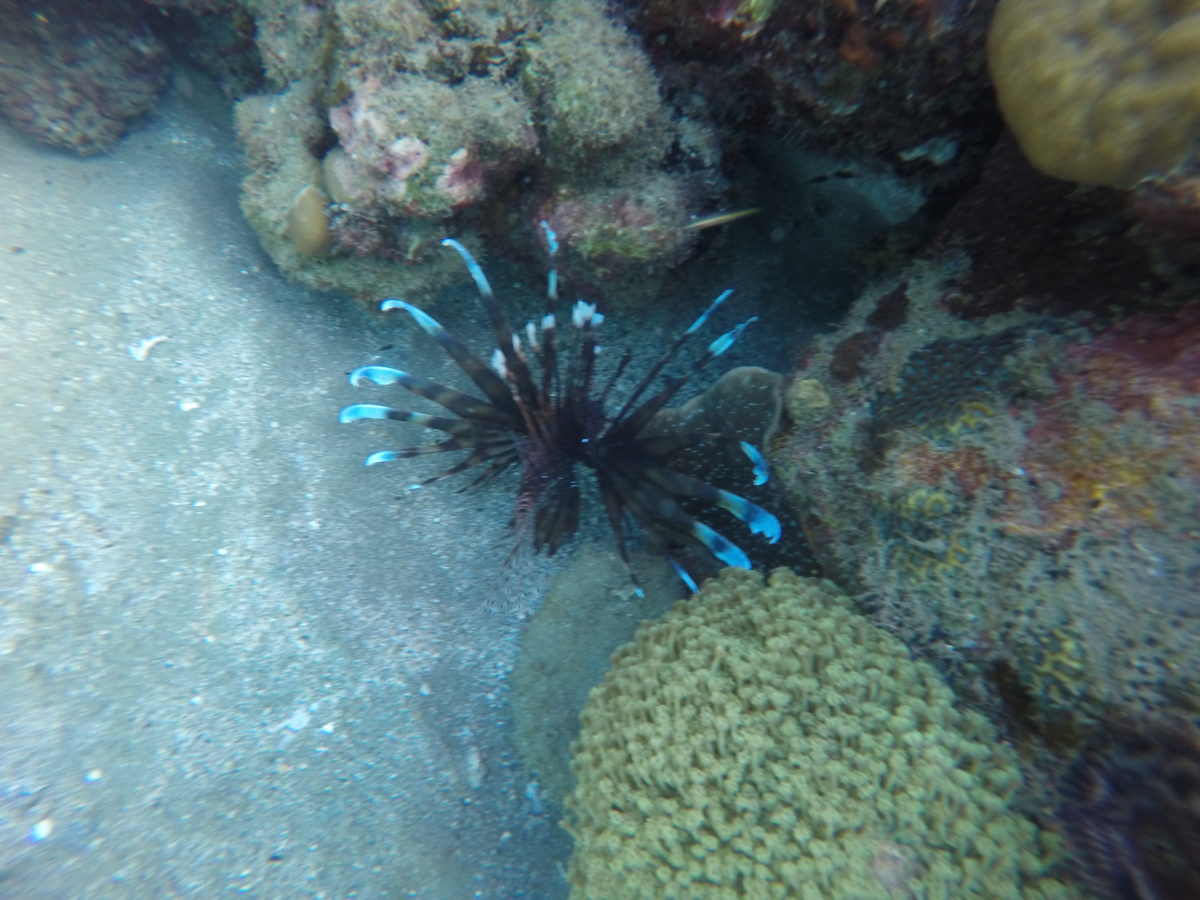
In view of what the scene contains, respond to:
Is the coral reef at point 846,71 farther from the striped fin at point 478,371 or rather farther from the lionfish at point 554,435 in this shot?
the striped fin at point 478,371

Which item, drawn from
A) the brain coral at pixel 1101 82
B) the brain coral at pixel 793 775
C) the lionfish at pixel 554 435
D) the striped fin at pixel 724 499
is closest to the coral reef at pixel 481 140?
the lionfish at pixel 554 435

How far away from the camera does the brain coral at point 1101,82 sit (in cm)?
154

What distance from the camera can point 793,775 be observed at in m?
1.89

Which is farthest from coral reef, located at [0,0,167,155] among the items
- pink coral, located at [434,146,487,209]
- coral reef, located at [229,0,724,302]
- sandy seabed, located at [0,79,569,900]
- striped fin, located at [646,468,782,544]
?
striped fin, located at [646,468,782,544]

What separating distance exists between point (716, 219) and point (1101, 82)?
175cm

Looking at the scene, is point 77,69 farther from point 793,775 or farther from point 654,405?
point 793,775

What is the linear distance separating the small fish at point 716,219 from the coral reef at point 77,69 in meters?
3.79

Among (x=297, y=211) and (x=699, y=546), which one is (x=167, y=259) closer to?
(x=297, y=211)

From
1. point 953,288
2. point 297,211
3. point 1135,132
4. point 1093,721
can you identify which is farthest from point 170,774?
point 1135,132

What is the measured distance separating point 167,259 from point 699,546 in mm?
3365

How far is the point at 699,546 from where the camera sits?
2.96m

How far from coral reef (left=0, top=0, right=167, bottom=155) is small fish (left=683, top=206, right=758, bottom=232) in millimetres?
3793

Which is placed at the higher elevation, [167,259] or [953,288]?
[167,259]

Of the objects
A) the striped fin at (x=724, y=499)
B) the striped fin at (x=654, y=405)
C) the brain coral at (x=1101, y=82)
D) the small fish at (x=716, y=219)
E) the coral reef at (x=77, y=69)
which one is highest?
the coral reef at (x=77, y=69)
